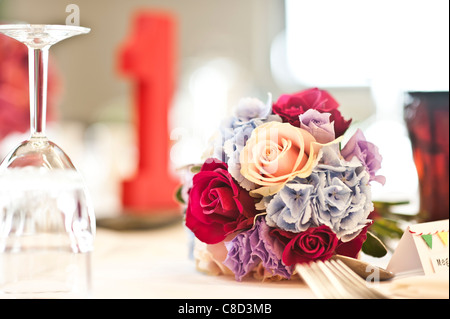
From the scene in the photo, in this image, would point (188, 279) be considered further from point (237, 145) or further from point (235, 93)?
point (235, 93)

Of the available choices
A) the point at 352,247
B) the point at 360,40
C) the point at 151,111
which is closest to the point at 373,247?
the point at 352,247

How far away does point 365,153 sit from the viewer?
54cm

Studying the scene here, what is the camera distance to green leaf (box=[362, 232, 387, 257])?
0.55 m

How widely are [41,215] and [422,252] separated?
1.05 ft

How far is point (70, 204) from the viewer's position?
21.4 inches

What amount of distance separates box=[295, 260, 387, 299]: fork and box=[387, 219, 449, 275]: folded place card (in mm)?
43

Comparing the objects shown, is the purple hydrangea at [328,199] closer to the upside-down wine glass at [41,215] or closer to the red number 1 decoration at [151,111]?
the upside-down wine glass at [41,215]

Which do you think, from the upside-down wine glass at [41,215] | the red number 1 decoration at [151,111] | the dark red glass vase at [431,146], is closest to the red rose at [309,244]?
the upside-down wine glass at [41,215]

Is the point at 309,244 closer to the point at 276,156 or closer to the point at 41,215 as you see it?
the point at 276,156

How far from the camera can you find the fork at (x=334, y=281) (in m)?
0.46

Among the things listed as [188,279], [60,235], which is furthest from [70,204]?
[188,279]

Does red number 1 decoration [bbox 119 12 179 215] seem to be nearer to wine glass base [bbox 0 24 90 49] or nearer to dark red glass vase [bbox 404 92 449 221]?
dark red glass vase [bbox 404 92 449 221]

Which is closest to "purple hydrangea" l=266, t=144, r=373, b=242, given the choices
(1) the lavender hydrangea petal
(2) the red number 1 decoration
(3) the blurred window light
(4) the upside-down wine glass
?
(1) the lavender hydrangea petal
